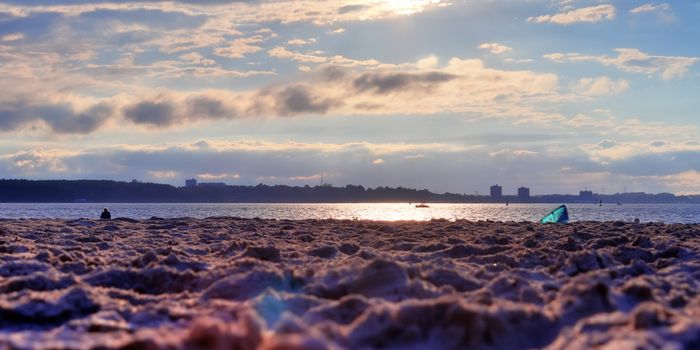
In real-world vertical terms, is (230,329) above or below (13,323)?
above

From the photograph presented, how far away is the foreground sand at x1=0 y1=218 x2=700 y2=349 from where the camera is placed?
4.04m

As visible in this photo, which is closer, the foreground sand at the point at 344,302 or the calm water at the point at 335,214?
the foreground sand at the point at 344,302

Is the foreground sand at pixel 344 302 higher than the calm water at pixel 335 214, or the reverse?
the foreground sand at pixel 344 302

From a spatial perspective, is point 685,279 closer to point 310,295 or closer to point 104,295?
point 310,295

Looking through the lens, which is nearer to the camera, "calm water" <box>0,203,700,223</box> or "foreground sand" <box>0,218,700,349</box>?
"foreground sand" <box>0,218,700,349</box>

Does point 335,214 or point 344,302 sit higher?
point 344,302

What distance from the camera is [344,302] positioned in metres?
5.09

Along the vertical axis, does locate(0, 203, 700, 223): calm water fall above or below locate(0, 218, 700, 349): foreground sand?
below

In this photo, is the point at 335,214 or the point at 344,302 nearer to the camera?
the point at 344,302

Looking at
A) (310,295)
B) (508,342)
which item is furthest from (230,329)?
(310,295)

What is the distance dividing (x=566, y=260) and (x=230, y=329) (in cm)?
588

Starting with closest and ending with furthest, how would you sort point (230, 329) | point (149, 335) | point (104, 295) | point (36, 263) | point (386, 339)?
point (230, 329), point (149, 335), point (386, 339), point (104, 295), point (36, 263)

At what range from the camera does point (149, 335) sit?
380cm

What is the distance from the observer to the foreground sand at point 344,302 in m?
4.04
